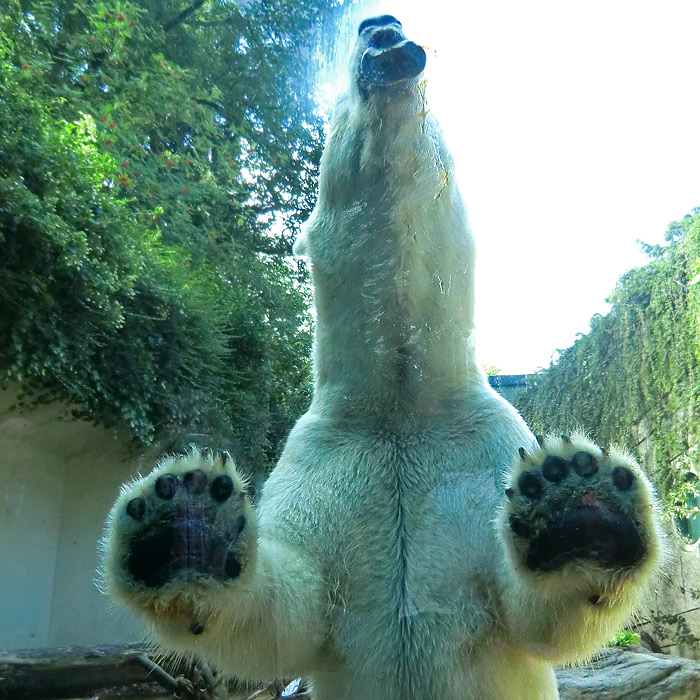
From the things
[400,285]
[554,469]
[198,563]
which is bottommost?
[198,563]

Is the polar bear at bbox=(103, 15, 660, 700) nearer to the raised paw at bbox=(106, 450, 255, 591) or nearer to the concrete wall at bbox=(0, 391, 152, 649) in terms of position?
the raised paw at bbox=(106, 450, 255, 591)

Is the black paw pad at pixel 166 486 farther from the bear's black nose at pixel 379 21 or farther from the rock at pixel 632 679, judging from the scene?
the rock at pixel 632 679

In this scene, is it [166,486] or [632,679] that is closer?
[166,486]

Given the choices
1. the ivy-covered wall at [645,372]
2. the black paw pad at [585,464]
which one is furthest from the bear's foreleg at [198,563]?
the ivy-covered wall at [645,372]

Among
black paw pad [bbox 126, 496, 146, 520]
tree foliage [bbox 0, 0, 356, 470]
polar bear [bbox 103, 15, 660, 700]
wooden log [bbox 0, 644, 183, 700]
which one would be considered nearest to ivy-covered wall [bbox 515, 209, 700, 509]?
polar bear [bbox 103, 15, 660, 700]

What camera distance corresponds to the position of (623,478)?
104cm

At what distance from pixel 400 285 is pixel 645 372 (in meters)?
0.78

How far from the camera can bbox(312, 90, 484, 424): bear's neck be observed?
147cm

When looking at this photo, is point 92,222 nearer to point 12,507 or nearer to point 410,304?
point 12,507

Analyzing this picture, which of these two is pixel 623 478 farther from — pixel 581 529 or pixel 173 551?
pixel 173 551

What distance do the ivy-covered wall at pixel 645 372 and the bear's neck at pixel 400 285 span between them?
1.17 feet

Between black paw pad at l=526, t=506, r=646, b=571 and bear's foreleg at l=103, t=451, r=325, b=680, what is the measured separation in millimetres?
537

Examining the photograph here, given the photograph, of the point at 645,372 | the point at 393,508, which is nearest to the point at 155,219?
the point at 393,508

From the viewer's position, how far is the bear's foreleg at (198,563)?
3.52 ft
